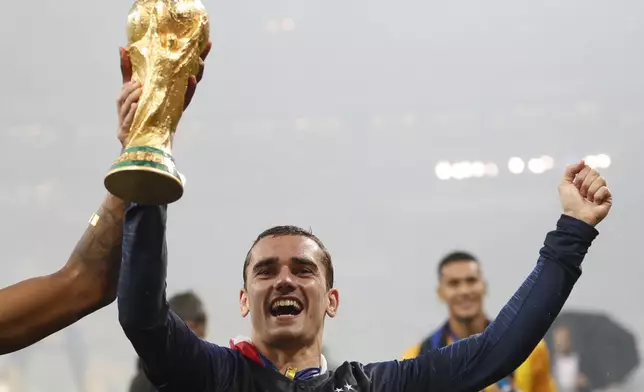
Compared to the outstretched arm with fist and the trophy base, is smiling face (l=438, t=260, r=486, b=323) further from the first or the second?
the trophy base

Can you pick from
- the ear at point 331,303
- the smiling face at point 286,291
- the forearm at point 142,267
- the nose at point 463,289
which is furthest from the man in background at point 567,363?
the forearm at point 142,267

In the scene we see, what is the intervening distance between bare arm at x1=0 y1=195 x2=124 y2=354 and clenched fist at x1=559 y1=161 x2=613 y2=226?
0.87 meters

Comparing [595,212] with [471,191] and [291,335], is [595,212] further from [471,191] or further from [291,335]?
[471,191]

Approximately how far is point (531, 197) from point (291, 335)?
12.3 feet

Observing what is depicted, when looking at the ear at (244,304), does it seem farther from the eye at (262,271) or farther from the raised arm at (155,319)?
the raised arm at (155,319)

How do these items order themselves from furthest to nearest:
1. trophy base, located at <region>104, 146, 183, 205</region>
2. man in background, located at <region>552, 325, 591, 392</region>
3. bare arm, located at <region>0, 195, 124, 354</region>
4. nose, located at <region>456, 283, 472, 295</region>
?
→ man in background, located at <region>552, 325, 591, 392</region> → nose, located at <region>456, 283, 472, 295</region> → bare arm, located at <region>0, 195, 124, 354</region> → trophy base, located at <region>104, 146, 183, 205</region>

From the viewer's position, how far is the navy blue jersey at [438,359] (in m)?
1.58

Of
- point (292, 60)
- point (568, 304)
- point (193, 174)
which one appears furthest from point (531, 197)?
point (193, 174)

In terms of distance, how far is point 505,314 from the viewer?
1.78m

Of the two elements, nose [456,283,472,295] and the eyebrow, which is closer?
the eyebrow

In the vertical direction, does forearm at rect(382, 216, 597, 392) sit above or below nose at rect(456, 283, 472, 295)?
below

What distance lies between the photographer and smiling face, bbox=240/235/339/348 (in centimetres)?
175

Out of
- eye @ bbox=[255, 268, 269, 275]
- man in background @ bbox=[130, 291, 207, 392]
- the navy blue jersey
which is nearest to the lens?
the navy blue jersey

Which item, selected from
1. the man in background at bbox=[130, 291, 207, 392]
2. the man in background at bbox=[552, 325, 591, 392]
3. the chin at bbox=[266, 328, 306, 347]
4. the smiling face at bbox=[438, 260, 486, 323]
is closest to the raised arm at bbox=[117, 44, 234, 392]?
the chin at bbox=[266, 328, 306, 347]
